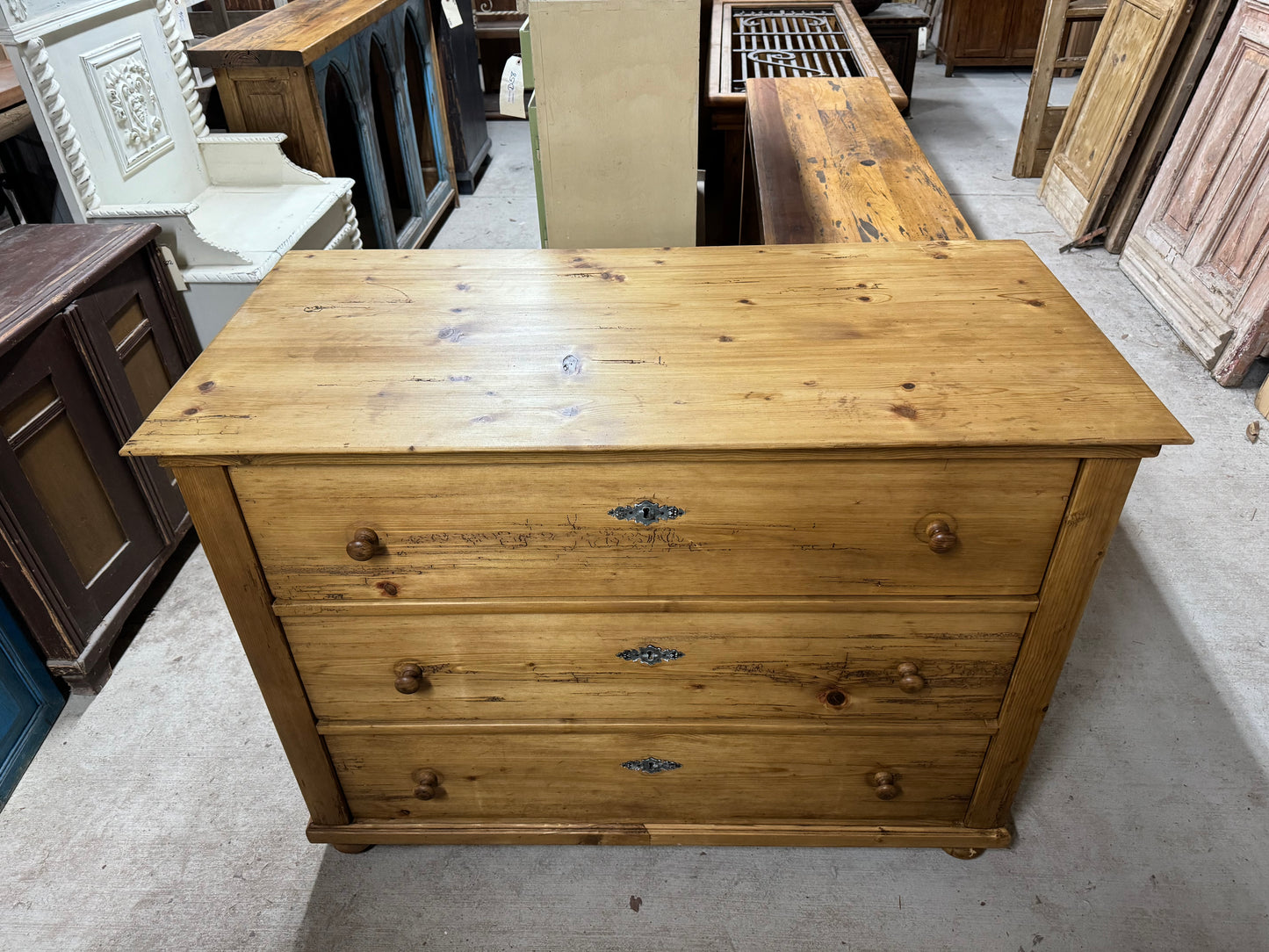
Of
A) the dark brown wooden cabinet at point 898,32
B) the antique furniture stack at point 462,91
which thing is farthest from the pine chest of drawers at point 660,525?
the dark brown wooden cabinet at point 898,32

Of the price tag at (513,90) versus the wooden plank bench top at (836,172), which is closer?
the wooden plank bench top at (836,172)

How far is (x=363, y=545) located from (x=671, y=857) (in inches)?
38.2

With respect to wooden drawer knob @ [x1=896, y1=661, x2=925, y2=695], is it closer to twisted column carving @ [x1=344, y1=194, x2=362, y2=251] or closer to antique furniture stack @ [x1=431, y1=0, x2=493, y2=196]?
twisted column carving @ [x1=344, y1=194, x2=362, y2=251]

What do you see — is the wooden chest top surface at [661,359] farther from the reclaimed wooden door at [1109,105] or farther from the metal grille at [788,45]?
the reclaimed wooden door at [1109,105]

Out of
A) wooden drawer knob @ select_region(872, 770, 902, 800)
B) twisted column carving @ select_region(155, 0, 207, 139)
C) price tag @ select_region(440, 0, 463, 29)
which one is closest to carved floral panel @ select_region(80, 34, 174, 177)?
twisted column carving @ select_region(155, 0, 207, 139)

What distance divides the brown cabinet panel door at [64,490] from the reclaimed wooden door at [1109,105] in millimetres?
4146

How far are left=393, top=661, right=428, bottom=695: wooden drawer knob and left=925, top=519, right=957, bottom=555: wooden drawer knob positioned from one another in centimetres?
86

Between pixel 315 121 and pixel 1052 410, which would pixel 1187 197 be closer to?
pixel 1052 410

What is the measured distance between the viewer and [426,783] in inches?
62.4

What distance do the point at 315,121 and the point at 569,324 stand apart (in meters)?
2.35

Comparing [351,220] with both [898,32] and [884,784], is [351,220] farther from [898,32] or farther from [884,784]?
[898,32]

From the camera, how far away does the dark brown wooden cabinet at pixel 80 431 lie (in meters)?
1.81

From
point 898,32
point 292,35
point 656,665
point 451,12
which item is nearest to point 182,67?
point 292,35

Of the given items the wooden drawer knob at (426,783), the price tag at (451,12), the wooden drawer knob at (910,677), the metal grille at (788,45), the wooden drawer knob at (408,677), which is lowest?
the wooden drawer knob at (426,783)
